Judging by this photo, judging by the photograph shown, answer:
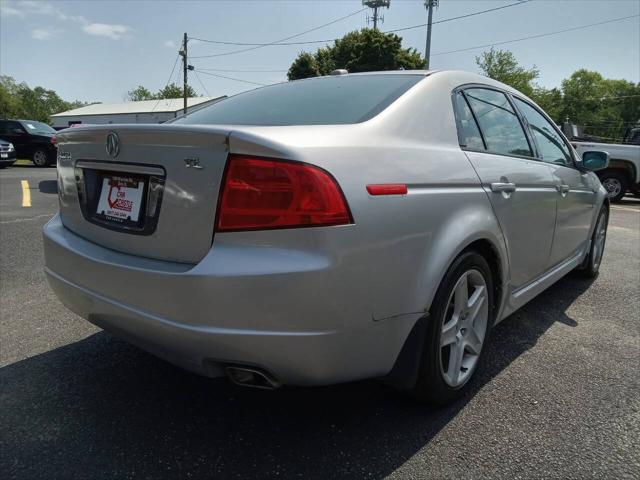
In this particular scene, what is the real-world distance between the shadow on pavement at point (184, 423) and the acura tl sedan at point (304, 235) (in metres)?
0.27

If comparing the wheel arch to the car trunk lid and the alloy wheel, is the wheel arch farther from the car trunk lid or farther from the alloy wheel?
the car trunk lid

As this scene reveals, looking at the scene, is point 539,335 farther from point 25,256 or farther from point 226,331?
point 25,256

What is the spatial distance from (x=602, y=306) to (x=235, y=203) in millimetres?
3401

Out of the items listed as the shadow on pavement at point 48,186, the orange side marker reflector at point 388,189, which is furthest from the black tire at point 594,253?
the shadow on pavement at point 48,186

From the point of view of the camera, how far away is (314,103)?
234 cm

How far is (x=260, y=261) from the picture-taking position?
1597mm

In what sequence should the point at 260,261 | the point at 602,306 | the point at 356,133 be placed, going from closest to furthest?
the point at 260,261 < the point at 356,133 < the point at 602,306

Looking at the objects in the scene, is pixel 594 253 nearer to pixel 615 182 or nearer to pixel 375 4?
pixel 615 182

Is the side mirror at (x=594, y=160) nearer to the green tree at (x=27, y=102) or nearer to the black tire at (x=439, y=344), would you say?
the black tire at (x=439, y=344)

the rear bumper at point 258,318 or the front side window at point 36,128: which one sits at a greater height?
the front side window at point 36,128

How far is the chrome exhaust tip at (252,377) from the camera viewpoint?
5.60ft

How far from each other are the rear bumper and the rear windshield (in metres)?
0.71

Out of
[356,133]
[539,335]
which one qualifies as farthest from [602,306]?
[356,133]

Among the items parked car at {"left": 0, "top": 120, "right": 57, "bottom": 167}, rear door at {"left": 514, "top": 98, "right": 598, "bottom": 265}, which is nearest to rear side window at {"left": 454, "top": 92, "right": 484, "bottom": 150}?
rear door at {"left": 514, "top": 98, "right": 598, "bottom": 265}
